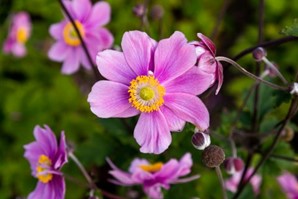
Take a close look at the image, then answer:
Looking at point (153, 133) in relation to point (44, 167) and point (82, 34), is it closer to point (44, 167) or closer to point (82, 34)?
point (44, 167)

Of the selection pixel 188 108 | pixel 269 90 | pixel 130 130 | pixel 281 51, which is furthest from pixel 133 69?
pixel 281 51

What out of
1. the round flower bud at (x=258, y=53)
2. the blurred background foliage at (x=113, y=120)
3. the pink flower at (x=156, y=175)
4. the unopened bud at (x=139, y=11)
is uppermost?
the unopened bud at (x=139, y=11)

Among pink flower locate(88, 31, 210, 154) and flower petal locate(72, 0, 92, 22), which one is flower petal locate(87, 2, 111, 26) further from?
pink flower locate(88, 31, 210, 154)

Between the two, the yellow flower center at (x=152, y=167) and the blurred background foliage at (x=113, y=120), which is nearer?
the yellow flower center at (x=152, y=167)

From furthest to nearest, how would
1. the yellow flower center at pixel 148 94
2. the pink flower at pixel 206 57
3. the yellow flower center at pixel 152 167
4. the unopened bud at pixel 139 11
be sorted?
the unopened bud at pixel 139 11 → the yellow flower center at pixel 152 167 → the yellow flower center at pixel 148 94 → the pink flower at pixel 206 57

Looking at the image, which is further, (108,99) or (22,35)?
(22,35)

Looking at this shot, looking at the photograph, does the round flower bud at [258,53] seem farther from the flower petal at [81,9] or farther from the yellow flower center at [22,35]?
the yellow flower center at [22,35]

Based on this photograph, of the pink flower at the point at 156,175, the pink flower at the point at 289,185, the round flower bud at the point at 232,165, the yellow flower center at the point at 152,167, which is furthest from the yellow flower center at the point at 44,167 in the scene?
the pink flower at the point at 289,185

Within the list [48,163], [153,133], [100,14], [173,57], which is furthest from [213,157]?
[100,14]
